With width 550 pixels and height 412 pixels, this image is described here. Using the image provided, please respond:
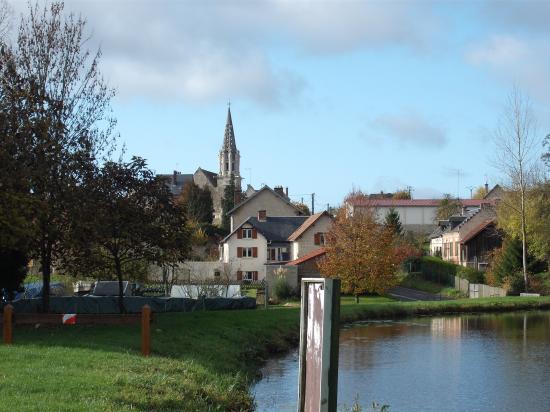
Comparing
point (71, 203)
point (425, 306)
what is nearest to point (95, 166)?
point (71, 203)

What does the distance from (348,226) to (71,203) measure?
35273 mm

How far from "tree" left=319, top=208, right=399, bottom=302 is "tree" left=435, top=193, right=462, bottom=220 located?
57167 mm

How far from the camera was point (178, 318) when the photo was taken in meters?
28.2

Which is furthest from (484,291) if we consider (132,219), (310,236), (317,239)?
(132,219)

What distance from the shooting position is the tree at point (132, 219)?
25.2m

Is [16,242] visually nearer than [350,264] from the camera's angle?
Yes

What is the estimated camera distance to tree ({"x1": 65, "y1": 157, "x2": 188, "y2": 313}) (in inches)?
991

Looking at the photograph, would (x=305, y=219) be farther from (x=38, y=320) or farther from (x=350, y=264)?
(x=38, y=320)

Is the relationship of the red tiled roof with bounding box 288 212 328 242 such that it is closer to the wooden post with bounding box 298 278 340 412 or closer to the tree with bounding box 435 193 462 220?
the tree with bounding box 435 193 462 220

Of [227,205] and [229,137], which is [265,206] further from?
[229,137]

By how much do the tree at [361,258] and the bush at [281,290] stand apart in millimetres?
3728

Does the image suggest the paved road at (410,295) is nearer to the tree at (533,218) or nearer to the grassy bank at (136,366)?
the tree at (533,218)

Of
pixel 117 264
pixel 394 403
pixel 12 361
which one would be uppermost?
pixel 117 264

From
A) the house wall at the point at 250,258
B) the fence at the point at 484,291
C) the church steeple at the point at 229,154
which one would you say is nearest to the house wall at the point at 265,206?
the house wall at the point at 250,258
